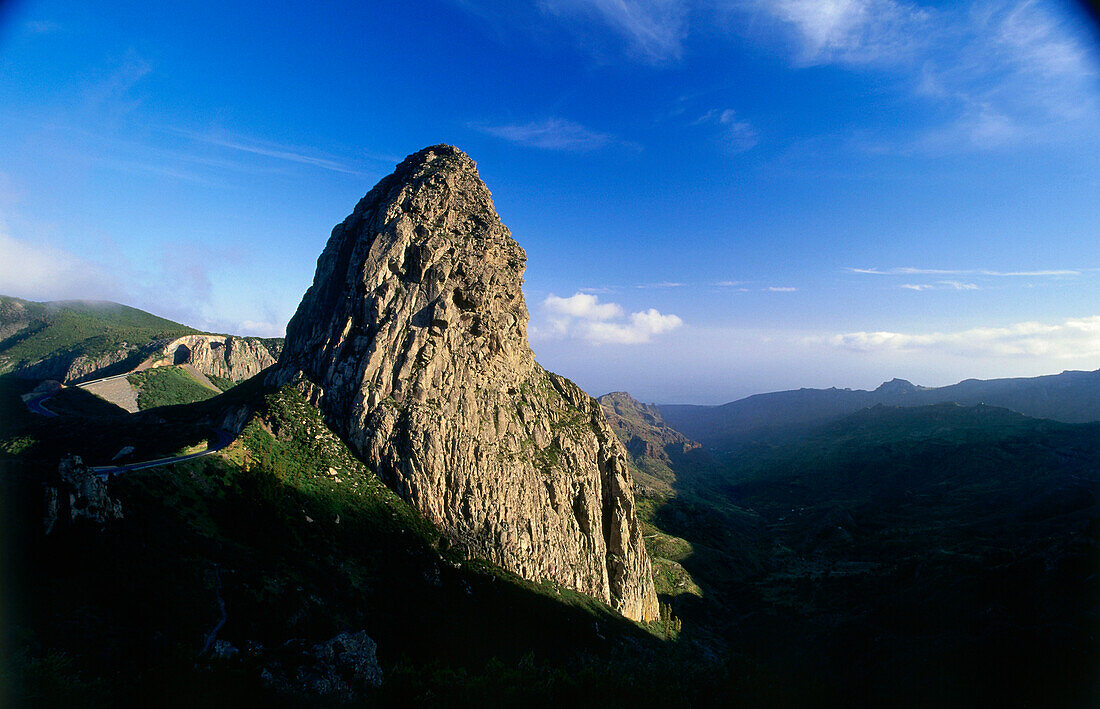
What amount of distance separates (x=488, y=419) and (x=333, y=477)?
30.8 metres

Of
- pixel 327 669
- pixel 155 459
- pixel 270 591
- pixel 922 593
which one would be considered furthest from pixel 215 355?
pixel 922 593

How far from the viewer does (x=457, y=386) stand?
8769 centimetres

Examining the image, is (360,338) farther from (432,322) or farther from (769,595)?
(769,595)

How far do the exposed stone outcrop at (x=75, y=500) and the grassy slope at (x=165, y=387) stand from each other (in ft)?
358

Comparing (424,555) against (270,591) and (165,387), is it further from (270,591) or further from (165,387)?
(165,387)

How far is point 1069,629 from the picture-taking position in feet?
181

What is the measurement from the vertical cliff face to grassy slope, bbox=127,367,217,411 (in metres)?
74.6

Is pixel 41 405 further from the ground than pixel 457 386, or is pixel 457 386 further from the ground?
pixel 457 386

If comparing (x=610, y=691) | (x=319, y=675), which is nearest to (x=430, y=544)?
(x=319, y=675)

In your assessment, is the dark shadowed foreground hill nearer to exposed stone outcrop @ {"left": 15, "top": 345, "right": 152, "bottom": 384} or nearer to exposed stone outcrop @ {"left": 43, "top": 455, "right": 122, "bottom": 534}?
exposed stone outcrop @ {"left": 43, "top": 455, "right": 122, "bottom": 534}

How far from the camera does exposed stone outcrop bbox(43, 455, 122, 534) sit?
36.8 meters

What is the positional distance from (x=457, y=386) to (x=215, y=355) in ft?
522

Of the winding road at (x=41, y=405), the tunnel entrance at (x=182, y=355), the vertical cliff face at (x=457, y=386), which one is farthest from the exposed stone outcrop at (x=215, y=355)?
the vertical cliff face at (x=457, y=386)

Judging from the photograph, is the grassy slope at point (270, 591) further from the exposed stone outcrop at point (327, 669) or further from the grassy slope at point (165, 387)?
the grassy slope at point (165, 387)
